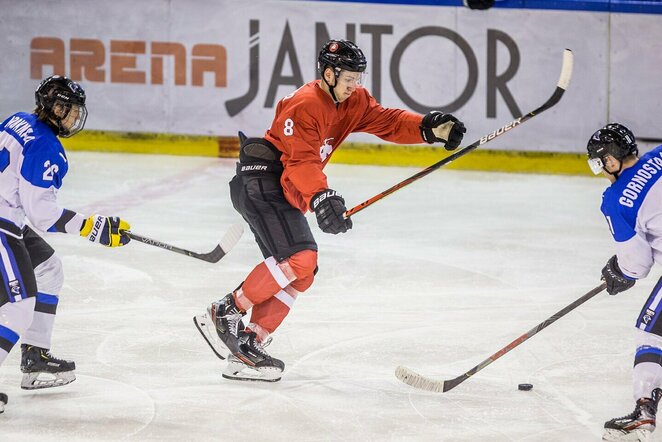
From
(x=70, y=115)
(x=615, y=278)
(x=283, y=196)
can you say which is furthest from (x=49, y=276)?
(x=615, y=278)

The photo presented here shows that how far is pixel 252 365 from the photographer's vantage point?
4176mm

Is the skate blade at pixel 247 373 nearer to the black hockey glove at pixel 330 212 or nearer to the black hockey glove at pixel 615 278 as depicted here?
the black hockey glove at pixel 330 212

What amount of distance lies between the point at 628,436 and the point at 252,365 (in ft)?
4.57

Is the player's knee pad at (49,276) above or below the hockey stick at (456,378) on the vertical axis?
above

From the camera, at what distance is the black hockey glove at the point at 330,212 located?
3.93 meters

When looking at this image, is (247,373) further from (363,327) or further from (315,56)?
(315,56)

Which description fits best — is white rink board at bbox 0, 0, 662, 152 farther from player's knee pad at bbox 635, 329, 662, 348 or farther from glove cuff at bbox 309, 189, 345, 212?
player's knee pad at bbox 635, 329, 662, 348

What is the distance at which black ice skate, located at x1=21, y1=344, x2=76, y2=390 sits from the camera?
13.2 feet

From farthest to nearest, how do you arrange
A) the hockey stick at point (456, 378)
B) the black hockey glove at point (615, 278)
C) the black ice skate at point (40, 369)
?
the black ice skate at point (40, 369) < the hockey stick at point (456, 378) < the black hockey glove at point (615, 278)

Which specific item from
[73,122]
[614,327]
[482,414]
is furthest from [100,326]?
[614,327]

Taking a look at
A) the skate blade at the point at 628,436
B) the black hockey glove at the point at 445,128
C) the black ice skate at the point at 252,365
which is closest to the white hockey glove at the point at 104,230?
the black ice skate at the point at 252,365

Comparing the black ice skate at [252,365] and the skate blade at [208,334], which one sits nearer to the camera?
the black ice skate at [252,365]

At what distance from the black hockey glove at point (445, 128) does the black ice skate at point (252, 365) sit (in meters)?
1.10

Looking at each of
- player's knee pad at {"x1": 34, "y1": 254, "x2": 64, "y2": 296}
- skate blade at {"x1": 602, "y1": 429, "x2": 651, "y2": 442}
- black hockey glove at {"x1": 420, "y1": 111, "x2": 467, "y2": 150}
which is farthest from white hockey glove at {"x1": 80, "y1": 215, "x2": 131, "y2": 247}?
skate blade at {"x1": 602, "y1": 429, "x2": 651, "y2": 442}
